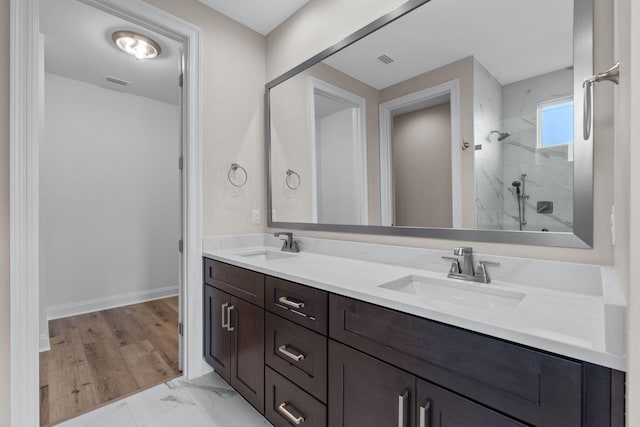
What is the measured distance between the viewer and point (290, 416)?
1283 millimetres

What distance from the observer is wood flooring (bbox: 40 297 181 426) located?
1732 millimetres

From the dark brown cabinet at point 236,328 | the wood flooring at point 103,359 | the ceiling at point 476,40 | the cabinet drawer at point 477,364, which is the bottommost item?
the wood flooring at point 103,359

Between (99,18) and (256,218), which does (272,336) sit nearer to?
(256,218)

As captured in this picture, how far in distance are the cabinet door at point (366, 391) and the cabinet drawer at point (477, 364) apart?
4 cm

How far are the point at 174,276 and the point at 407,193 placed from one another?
3362 mm

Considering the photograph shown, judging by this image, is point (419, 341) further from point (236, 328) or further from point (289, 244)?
point (289, 244)

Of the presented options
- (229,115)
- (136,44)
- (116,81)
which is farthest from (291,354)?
(116,81)

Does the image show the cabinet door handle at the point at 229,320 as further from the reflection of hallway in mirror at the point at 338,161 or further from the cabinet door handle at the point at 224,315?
the reflection of hallway in mirror at the point at 338,161

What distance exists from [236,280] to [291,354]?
22.3 inches

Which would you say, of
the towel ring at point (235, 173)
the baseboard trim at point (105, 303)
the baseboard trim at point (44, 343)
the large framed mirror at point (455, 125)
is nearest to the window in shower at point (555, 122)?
the large framed mirror at point (455, 125)

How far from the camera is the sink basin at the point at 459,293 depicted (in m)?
1.06

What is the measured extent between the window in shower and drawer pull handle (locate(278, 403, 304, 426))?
146 cm

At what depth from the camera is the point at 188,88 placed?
76.9 inches

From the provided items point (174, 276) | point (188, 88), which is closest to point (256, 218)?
point (188, 88)
